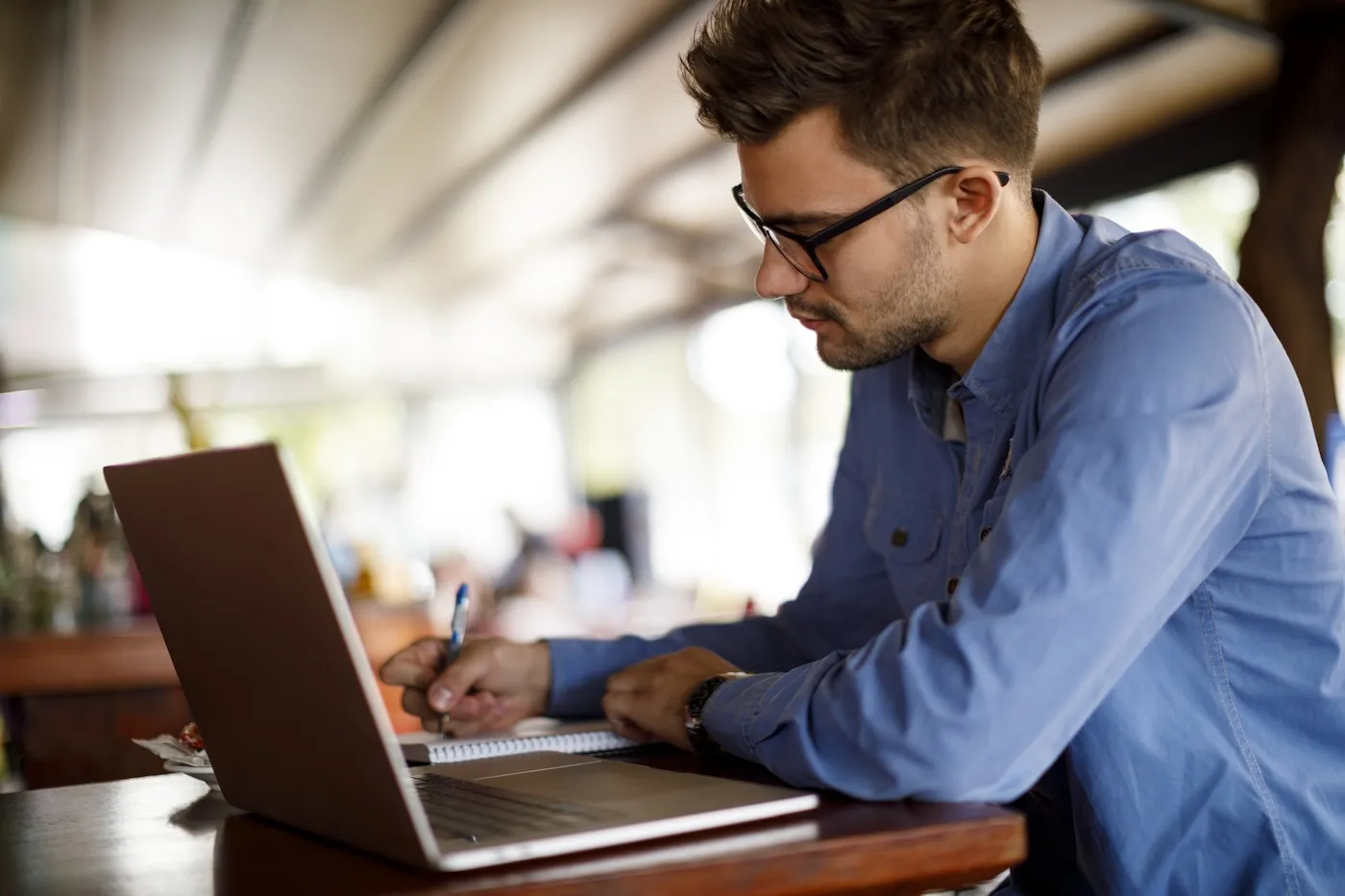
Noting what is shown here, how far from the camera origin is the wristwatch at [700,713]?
116 cm

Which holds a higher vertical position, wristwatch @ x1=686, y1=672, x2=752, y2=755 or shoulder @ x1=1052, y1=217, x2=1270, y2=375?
shoulder @ x1=1052, y1=217, x2=1270, y2=375

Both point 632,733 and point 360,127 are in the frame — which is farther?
point 360,127

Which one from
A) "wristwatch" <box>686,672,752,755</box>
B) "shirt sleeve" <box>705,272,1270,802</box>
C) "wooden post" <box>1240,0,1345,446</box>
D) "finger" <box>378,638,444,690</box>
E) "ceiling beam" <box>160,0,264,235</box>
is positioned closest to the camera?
"shirt sleeve" <box>705,272,1270,802</box>

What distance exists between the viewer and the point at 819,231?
51.8 inches

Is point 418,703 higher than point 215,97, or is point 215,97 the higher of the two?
point 215,97

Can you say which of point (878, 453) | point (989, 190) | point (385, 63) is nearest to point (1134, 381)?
point (989, 190)

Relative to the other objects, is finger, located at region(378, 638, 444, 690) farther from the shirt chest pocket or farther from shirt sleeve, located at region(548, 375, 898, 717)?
the shirt chest pocket

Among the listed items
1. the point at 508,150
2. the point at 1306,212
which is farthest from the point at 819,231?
the point at 508,150

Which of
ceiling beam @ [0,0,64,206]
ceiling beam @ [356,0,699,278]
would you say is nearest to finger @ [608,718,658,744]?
ceiling beam @ [356,0,699,278]

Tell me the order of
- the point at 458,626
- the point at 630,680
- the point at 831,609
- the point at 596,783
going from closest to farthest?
the point at 596,783 < the point at 630,680 < the point at 458,626 < the point at 831,609

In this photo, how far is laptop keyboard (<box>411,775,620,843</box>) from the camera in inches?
32.9

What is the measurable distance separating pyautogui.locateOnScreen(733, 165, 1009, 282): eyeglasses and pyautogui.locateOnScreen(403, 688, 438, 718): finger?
2.08ft

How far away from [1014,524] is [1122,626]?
113mm

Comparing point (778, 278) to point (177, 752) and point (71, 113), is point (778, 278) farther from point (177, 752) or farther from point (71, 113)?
point (71, 113)
